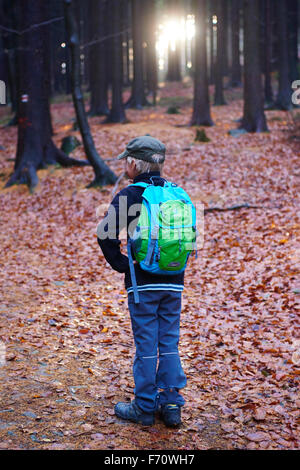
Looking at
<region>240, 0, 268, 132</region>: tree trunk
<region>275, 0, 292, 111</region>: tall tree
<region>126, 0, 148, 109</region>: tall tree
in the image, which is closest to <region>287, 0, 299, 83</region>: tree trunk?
<region>275, 0, 292, 111</region>: tall tree

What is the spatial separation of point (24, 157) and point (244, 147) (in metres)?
7.89

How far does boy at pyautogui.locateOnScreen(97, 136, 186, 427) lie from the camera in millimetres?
3824

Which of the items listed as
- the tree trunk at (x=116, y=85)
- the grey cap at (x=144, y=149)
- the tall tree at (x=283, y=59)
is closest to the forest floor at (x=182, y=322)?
the grey cap at (x=144, y=149)

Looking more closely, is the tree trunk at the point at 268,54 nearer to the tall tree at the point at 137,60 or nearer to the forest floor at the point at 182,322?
the tall tree at the point at 137,60

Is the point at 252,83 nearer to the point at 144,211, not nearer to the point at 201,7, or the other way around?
the point at 201,7

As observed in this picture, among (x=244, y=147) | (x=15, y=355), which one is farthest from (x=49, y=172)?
(x=15, y=355)

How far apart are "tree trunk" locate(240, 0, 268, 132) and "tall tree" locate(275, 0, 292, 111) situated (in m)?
5.89

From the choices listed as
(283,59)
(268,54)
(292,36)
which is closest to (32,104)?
(283,59)

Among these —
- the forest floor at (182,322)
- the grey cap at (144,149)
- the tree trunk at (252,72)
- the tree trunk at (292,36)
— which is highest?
the tree trunk at (292,36)

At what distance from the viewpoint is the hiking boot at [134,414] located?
4.06 meters

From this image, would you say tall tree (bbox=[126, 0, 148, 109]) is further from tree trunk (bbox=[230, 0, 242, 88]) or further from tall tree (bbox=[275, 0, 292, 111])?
tree trunk (bbox=[230, 0, 242, 88])

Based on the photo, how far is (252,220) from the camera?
10930mm

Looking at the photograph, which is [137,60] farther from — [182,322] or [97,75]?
[182,322]
